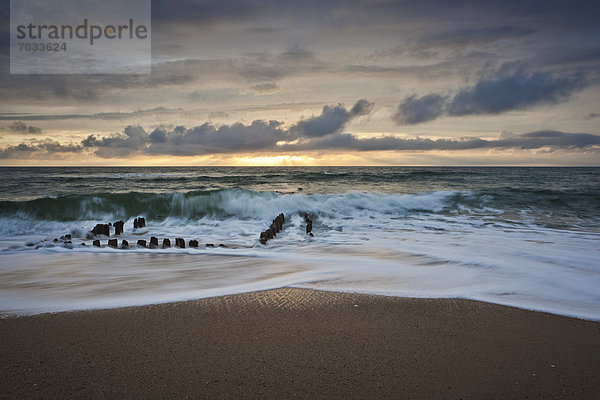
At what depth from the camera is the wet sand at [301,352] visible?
194 centimetres

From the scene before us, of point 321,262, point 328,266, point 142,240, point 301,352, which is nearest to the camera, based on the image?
point 301,352

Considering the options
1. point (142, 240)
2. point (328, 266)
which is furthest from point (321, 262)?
point (142, 240)

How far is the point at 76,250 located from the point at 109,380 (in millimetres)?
4699

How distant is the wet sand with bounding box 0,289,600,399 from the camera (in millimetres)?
1938

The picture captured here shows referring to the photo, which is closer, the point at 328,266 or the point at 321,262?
the point at 328,266

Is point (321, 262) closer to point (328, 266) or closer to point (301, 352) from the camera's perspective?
point (328, 266)

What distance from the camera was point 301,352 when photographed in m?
2.33

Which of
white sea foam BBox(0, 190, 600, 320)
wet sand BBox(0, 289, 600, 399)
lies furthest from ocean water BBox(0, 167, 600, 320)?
Answer: wet sand BBox(0, 289, 600, 399)

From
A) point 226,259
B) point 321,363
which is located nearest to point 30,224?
point 226,259

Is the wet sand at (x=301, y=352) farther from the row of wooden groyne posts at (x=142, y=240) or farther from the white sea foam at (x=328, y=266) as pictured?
the row of wooden groyne posts at (x=142, y=240)

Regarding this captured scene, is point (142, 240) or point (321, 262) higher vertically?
point (142, 240)

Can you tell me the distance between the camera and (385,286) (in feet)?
12.8

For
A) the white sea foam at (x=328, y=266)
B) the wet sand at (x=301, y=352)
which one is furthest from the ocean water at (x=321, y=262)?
the wet sand at (x=301, y=352)

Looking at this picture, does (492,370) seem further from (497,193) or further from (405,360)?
(497,193)
